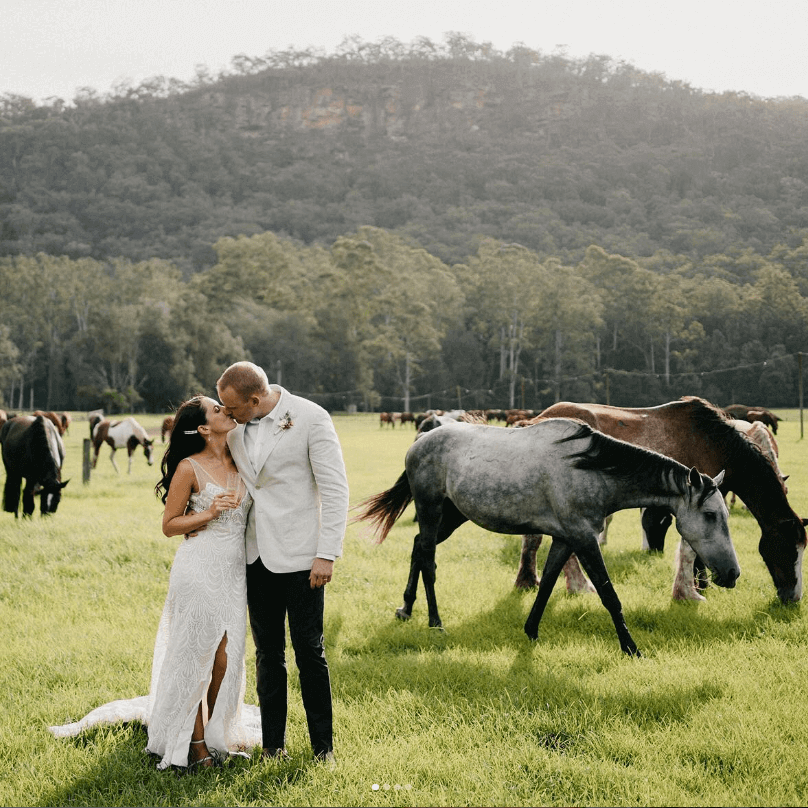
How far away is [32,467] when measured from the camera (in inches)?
467

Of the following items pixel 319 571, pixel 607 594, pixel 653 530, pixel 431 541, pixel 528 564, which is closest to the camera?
pixel 319 571

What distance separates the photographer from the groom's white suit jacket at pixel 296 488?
12.4 ft

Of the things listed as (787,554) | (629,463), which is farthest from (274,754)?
(787,554)

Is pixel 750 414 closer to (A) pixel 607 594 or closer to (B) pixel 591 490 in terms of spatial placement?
(B) pixel 591 490

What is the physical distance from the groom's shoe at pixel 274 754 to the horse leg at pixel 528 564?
13.4 feet

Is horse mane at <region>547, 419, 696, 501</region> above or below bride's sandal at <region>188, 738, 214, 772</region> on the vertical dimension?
above

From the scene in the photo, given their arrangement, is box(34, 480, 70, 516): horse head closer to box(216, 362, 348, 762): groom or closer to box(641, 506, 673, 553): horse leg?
box(641, 506, 673, 553): horse leg

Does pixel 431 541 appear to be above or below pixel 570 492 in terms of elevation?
below

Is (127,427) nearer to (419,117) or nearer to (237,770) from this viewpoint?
(237,770)

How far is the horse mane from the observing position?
5.75m

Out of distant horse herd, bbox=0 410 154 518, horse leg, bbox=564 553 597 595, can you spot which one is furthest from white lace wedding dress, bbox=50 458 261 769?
distant horse herd, bbox=0 410 154 518

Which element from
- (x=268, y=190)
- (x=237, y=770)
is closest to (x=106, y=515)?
(x=237, y=770)

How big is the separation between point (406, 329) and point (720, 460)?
69.3 m

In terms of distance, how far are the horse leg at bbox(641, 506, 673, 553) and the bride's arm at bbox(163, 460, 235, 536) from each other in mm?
6724
